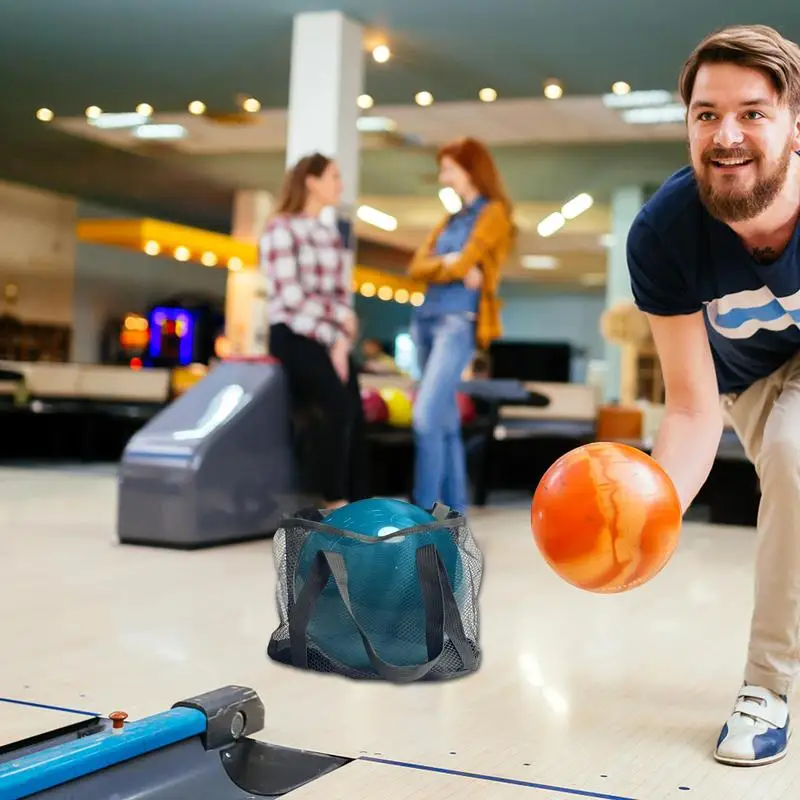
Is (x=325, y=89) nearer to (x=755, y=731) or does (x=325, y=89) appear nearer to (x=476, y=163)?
(x=476, y=163)

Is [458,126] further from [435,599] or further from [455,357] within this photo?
[435,599]

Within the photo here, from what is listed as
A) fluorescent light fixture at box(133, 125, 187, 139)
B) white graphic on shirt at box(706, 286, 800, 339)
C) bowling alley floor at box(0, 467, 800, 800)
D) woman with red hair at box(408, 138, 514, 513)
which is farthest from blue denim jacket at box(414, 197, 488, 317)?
fluorescent light fixture at box(133, 125, 187, 139)

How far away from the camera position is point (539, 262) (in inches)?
904

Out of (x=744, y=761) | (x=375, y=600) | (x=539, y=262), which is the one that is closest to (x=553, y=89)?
(x=375, y=600)

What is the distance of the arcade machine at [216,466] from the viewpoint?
4543 millimetres

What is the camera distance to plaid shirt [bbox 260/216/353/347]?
4.73 meters

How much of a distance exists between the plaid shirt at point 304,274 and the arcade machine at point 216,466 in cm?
34

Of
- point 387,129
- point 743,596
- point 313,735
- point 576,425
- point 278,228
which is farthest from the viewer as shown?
point 387,129

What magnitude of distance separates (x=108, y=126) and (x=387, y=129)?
273 centimetres

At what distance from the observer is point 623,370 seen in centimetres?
1528

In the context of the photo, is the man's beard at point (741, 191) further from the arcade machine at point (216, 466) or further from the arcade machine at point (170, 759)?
the arcade machine at point (216, 466)

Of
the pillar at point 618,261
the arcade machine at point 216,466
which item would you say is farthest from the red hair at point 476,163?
the pillar at point 618,261

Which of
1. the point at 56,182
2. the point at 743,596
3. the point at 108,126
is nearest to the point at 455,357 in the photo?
the point at 743,596

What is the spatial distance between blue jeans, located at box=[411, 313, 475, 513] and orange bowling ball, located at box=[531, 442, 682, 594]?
3.04m
